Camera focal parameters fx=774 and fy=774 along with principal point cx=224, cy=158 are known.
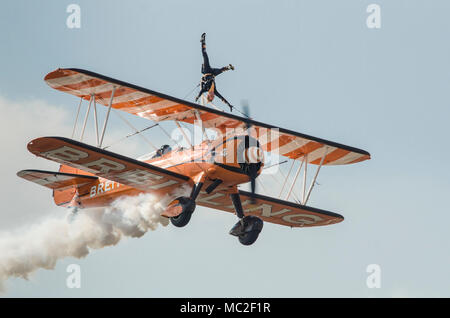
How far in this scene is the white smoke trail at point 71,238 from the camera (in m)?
19.9

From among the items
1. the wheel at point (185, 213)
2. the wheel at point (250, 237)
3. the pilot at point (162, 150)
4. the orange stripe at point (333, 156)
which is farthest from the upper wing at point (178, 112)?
the wheel at point (250, 237)

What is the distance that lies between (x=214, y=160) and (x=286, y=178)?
4.09 meters

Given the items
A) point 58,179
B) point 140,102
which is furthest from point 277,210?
point 58,179

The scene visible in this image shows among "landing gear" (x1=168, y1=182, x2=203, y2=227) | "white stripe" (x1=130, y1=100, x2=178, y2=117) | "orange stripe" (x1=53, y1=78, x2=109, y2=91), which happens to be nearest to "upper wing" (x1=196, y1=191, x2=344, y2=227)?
"landing gear" (x1=168, y1=182, x2=203, y2=227)

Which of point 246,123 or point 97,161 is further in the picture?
point 246,123

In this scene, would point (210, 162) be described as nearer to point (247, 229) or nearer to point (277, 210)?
point (247, 229)

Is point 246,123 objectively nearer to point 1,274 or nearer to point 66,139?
point 66,139

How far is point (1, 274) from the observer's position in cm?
2048

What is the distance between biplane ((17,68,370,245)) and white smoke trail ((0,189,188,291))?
1.25 feet

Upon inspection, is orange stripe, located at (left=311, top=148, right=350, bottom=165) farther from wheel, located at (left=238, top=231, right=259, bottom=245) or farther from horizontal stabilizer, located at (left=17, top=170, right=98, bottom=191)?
horizontal stabilizer, located at (left=17, top=170, right=98, bottom=191)

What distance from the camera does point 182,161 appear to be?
18.4m

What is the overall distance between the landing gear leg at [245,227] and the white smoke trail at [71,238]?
215cm
